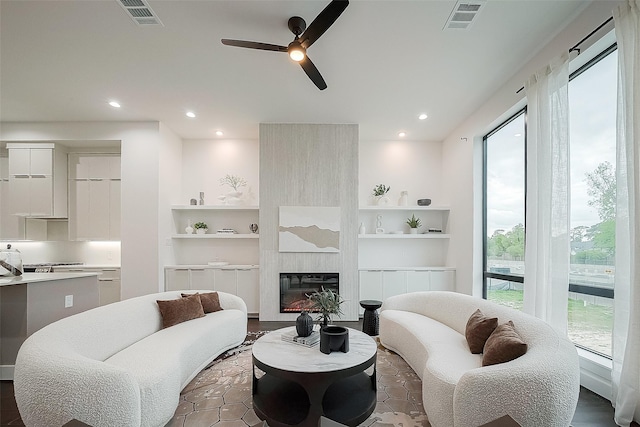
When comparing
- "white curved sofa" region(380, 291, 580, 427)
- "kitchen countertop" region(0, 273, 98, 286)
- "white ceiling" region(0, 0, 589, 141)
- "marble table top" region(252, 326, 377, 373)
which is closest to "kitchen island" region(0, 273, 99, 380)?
"kitchen countertop" region(0, 273, 98, 286)

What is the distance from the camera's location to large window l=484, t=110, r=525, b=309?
4.12m

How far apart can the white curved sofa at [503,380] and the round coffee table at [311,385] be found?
49 centimetres

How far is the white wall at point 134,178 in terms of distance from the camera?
517 cm

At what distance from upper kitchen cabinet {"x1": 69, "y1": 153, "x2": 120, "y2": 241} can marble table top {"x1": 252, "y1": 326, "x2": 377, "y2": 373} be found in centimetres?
415

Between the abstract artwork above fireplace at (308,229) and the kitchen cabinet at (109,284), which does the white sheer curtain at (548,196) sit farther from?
the kitchen cabinet at (109,284)

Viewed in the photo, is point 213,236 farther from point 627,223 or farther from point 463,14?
point 627,223

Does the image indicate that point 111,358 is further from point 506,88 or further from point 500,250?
point 506,88

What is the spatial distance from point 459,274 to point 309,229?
2646 millimetres

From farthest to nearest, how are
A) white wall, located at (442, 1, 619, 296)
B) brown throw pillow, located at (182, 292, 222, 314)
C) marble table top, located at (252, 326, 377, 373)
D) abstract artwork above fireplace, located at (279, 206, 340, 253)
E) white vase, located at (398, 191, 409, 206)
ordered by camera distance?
white vase, located at (398, 191, 409, 206) < abstract artwork above fireplace, located at (279, 206, 340, 253) < brown throw pillow, located at (182, 292, 222, 314) < white wall, located at (442, 1, 619, 296) < marble table top, located at (252, 326, 377, 373)

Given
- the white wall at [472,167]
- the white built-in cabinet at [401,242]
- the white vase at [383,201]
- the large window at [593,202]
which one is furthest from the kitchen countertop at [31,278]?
the white wall at [472,167]

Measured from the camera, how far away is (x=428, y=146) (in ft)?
21.1

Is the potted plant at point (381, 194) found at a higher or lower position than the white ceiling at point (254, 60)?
lower

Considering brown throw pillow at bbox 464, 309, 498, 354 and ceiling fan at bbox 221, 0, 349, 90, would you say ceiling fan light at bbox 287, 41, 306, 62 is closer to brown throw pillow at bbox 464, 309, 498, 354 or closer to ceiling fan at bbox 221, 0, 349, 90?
ceiling fan at bbox 221, 0, 349, 90

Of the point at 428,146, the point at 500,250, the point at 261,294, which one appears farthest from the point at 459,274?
the point at 261,294
